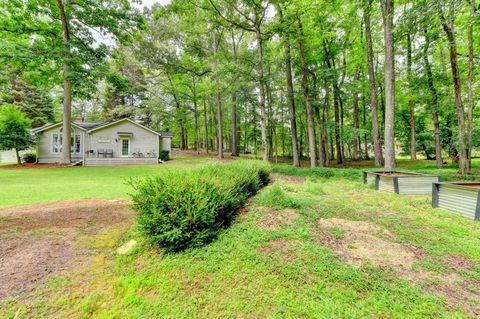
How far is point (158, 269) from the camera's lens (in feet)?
8.82

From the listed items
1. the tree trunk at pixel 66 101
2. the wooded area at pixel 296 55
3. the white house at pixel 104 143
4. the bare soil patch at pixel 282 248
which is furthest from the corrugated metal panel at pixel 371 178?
the tree trunk at pixel 66 101

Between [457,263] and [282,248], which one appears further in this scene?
[282,248]

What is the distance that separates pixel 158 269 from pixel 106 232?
175cm

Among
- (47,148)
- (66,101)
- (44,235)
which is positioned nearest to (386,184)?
(44,235)

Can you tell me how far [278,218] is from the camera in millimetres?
3760

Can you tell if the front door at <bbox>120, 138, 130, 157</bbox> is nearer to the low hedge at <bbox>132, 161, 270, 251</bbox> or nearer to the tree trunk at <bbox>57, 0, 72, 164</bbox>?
the tree trunk at <bbox>57, 0, 72, 164</bbox>

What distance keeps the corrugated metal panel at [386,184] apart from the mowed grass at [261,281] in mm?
3062

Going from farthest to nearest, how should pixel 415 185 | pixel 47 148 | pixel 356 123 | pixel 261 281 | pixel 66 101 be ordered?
1. pixel 47 148
2. pixel 356 123
3. pixel 66 101
4. pixel 415 185
5. pixel 261 281

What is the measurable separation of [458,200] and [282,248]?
14.0 feet

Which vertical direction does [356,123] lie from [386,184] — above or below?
above

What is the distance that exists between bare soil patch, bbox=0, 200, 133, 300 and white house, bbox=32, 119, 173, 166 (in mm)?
13740

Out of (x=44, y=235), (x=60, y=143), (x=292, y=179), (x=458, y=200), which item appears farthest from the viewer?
(x=60, y=143)

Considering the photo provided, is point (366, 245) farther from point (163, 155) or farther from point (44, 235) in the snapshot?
point (163, 155)

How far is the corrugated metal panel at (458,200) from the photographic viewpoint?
4172mm
